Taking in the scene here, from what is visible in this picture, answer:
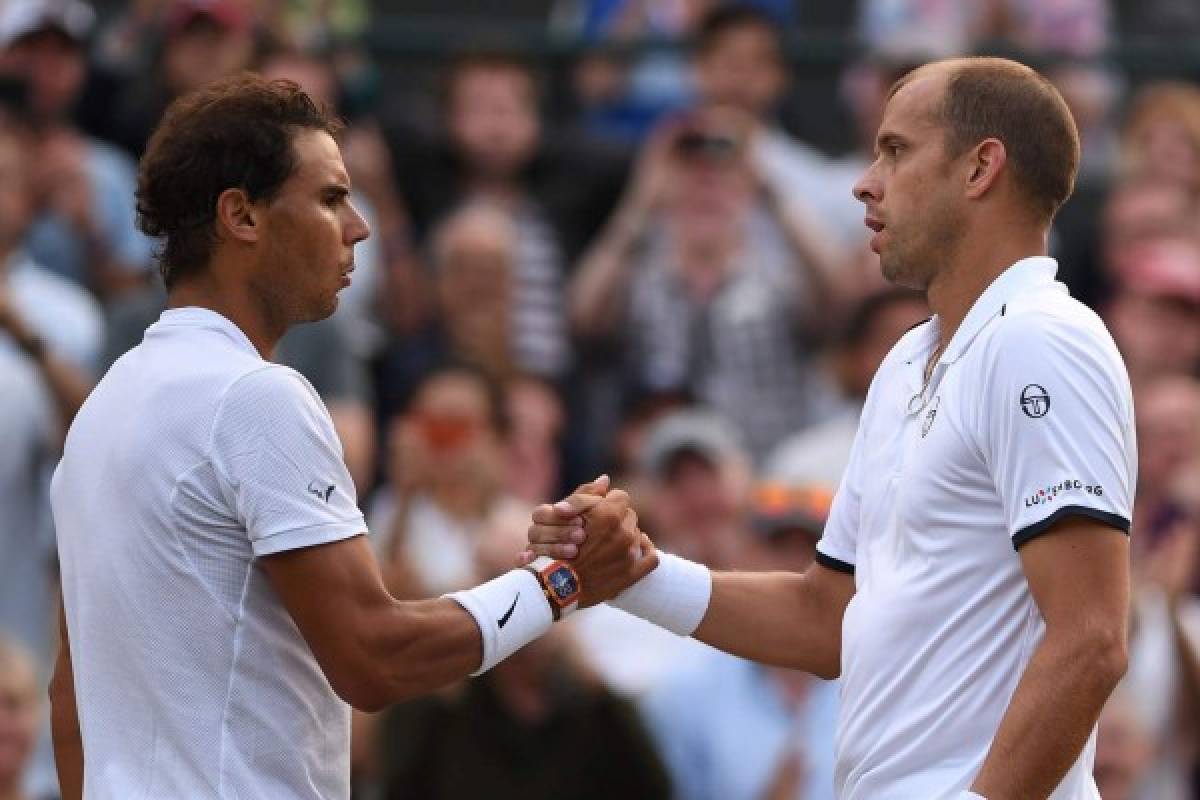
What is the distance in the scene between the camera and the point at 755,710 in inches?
320

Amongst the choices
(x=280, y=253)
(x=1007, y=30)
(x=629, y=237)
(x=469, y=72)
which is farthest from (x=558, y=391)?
(x=280, y=253)

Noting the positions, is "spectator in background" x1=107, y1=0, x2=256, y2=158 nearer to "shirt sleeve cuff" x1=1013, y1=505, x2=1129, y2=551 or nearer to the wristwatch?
the wristwatch

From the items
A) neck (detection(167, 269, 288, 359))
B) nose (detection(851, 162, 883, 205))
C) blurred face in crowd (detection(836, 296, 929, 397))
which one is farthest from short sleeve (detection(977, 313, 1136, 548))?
blurred face in crowd (detection(836, 296, 929, 397))

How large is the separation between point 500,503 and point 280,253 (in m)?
3.91

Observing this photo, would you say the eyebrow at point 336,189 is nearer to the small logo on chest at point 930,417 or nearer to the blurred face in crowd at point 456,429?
the small logo on chest at point 930,417

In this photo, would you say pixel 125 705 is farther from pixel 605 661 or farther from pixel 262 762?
pixel 605 661

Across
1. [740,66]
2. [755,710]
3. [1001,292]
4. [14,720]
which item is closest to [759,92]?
[740,66]

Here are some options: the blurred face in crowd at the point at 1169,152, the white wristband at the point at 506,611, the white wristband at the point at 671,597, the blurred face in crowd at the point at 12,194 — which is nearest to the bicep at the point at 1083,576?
the white wristband at the point at 506,611

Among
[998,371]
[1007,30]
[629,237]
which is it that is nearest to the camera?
[998,371]

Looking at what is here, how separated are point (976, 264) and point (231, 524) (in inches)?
60.3

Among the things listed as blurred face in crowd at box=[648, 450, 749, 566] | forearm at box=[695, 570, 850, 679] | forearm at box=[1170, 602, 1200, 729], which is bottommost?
forearm at box=[1170, 602, 1200, 729]

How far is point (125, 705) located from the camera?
4.82 m

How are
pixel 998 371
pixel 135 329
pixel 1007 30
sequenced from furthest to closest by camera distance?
pixel 1007 30
pixel 135 329
pixel 998 371

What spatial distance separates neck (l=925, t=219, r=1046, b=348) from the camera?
497cm
